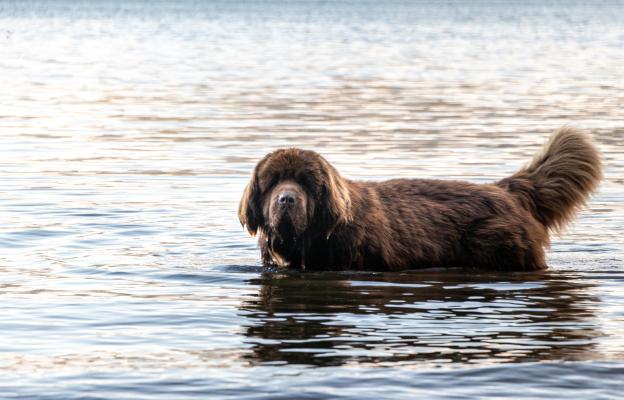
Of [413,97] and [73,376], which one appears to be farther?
[413,97]

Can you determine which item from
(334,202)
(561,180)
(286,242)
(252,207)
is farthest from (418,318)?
(561,180)

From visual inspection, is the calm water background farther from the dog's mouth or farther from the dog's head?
the dog's head

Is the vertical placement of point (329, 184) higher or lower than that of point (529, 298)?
higher

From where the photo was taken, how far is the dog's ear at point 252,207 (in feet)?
37.1

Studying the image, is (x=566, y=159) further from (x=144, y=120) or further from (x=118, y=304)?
(x=144, y=120)

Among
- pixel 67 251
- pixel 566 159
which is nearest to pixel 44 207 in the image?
pixel 67 251

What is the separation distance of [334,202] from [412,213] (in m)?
0.88

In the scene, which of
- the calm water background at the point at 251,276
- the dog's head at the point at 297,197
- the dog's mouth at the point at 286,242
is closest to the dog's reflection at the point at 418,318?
the calm water background at the point at 251,276

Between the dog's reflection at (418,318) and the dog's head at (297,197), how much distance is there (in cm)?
43

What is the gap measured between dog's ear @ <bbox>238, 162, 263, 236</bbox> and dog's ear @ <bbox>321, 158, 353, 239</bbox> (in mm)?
571

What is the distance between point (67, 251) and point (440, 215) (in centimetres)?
337

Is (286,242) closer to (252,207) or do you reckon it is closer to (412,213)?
(252,207)

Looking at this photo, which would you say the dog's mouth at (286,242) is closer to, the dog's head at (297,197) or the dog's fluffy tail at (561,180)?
the dog's head at (297,197)

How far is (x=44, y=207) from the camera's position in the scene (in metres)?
15.2
